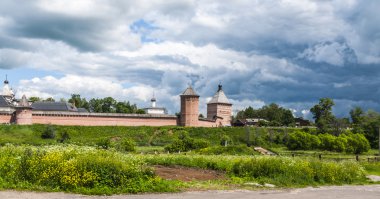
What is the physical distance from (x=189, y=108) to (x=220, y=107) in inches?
590

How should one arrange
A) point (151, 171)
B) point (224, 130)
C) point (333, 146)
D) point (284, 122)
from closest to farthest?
point (151, 171) → point (333, 146) → point (224, 130) → point (284, 122)

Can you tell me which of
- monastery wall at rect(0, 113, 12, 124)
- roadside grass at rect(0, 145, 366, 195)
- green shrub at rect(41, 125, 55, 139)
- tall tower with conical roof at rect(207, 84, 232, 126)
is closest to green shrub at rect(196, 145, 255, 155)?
roadside grass at rect(0, 145, 366, 195)

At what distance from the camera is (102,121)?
62.9 meters

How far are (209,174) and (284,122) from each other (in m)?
84.8

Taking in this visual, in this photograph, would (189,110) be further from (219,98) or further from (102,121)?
(219,98)

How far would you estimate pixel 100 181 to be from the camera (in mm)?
12961

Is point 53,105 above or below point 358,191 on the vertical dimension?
above

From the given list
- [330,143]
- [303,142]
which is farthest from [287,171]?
[330,143]

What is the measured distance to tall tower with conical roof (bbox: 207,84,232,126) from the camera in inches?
3209

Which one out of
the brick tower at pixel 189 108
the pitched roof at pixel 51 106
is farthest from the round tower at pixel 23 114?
the brick tower at pixel 189 108

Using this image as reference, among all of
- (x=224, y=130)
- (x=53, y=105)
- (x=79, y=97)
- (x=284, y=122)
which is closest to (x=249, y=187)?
(x=224, y=130)

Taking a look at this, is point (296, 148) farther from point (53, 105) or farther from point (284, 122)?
point (284, 122)

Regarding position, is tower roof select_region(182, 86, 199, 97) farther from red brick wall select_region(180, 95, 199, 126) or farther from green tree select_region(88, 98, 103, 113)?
green tree select_region(88, 98, 103, 113)

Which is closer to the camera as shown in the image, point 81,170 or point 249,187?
point 81,170
